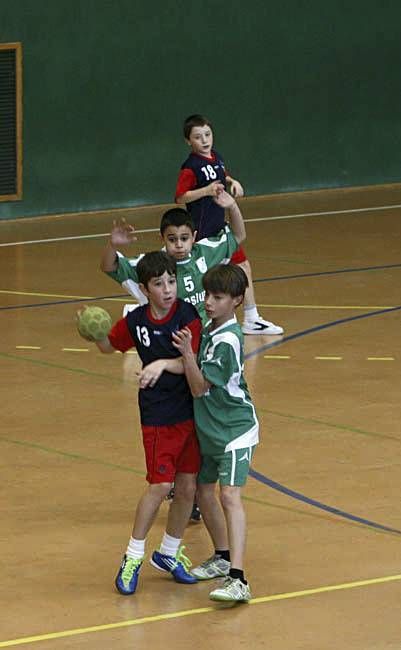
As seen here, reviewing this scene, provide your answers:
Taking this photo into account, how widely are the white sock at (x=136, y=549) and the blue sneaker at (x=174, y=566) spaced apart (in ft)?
0.66

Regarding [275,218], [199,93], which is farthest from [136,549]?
[199,93]

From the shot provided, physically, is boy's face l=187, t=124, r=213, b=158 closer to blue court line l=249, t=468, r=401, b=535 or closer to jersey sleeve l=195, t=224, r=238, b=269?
jersey sleeve l=195, t=224, r=238, b=269

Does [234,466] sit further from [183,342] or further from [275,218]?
[275,218]

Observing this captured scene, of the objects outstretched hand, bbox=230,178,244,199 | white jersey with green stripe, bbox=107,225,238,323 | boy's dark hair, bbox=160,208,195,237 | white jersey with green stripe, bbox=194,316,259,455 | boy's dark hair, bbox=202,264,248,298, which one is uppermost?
boy's dark hair, bbox=160,208,195,237

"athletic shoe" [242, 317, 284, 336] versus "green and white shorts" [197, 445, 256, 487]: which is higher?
"green and white shorts" [197, 445, 256, 487]

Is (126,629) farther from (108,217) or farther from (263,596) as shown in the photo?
(108,217)

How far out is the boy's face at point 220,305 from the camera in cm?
713

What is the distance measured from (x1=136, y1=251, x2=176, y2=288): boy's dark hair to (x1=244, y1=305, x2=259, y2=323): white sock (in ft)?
18.8

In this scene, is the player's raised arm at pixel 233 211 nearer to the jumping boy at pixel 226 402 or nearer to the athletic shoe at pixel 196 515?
the jumping boy at pixel 226 402

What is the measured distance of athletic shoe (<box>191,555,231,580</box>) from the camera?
7.37 metres

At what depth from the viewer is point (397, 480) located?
890cm

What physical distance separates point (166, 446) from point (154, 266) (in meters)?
0.81

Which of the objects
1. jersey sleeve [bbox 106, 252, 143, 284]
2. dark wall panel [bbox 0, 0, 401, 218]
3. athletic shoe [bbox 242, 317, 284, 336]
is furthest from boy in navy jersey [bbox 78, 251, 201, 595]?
dark wall panel [bbox 0, 0, 401, 218]

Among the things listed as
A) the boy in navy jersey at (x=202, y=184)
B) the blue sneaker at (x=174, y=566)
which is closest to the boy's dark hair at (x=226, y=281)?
the blue sneaker at (x=174, y=566)
